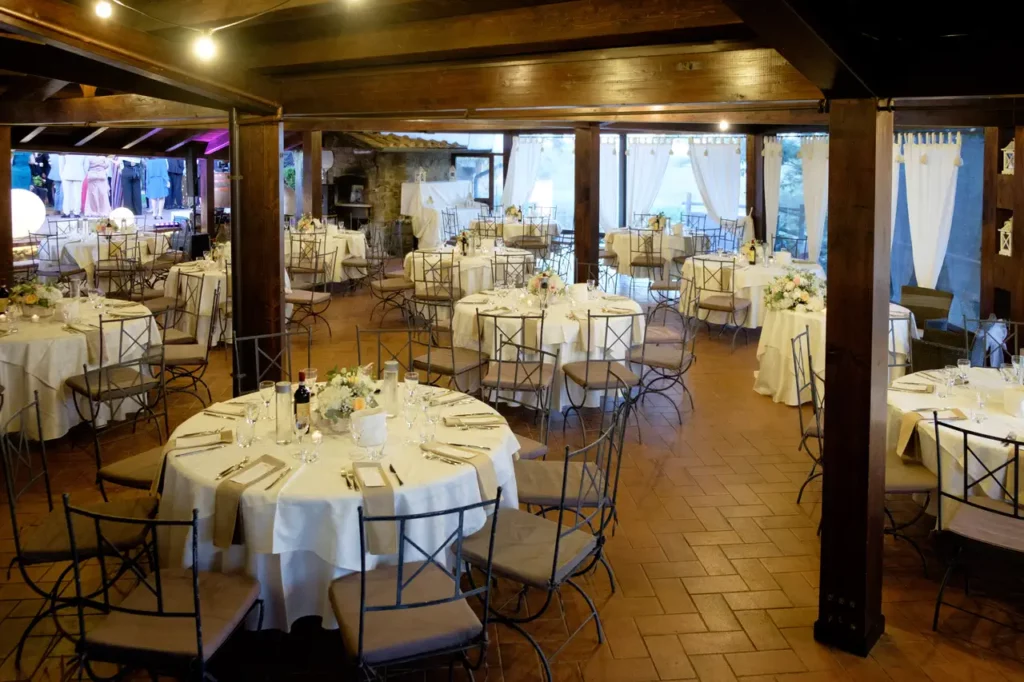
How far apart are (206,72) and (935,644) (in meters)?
4.80

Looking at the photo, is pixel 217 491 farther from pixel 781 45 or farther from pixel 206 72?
pixel 206 72

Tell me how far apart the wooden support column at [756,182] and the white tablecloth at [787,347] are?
5.93 metres

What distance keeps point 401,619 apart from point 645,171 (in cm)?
1346

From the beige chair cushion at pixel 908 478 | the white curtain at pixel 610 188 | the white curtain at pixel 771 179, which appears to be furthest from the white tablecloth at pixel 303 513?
the white curtain at pixel 610 188

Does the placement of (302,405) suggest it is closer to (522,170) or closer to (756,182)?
(756,182)

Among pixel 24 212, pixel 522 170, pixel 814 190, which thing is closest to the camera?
pixel 814 190

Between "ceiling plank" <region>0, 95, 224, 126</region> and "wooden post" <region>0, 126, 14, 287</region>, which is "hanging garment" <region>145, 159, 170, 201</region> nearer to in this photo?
"wooden post" <region>0, 126, 14, 287</region>

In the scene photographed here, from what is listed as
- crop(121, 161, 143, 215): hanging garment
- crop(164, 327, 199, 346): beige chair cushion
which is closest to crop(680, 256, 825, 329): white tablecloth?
crop(164, 327, 199, 346): beige chair cushion

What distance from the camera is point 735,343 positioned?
9555 mm

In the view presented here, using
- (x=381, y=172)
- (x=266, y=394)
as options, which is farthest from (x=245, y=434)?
(x=381, y=172)

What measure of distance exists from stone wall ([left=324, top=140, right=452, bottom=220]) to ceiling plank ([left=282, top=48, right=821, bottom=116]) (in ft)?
36.9

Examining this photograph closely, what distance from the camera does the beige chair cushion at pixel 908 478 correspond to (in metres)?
4.18

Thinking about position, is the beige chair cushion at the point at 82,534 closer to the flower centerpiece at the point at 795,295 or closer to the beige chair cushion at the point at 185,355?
the beige chair cushion at the point at 185,355

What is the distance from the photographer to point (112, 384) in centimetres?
577
